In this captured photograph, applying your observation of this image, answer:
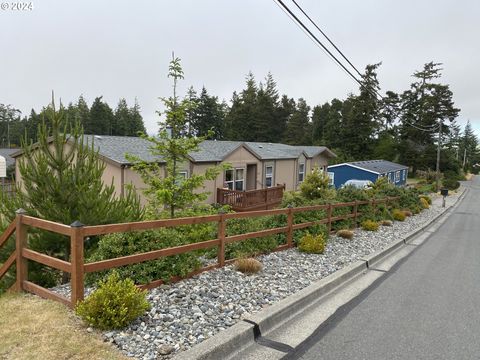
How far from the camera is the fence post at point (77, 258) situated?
3.97m

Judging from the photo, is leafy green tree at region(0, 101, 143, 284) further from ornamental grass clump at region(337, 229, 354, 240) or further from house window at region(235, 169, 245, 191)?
house window at region(235, 169, 245, 191)

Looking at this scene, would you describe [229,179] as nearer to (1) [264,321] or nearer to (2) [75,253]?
(1) [264,321]

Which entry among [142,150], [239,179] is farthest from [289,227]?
[239,179]

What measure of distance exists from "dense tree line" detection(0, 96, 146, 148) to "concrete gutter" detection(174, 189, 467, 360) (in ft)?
219

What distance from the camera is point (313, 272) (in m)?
6.91

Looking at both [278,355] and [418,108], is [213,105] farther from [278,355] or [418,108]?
[278,355]

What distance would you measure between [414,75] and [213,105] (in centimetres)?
3971

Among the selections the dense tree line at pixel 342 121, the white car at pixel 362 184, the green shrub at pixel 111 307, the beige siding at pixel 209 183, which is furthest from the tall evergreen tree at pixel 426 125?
the green shrub at pixel 111 307

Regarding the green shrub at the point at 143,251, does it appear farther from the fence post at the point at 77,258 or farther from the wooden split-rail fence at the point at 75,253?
the fence post at the point at 77,258

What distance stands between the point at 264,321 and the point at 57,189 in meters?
4.32

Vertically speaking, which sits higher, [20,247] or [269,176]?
[20,247]

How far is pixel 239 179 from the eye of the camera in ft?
71.3

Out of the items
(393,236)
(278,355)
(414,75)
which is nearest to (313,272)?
(278,355)

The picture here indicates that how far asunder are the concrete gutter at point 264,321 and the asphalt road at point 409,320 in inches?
19.8
